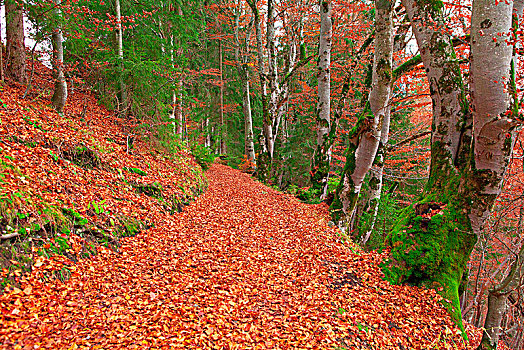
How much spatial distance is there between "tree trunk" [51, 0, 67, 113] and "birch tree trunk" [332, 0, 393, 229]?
699 cm

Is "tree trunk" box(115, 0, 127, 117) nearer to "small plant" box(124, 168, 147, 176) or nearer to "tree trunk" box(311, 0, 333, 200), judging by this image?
"small plant" box(124, 168, 147, 176)

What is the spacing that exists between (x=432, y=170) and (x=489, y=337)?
93.1 inches

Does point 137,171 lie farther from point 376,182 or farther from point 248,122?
point 248,122

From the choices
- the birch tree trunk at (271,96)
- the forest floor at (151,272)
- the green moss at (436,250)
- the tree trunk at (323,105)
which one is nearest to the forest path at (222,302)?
the forest floor at (151,272)

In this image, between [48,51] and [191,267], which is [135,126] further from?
[191,267]

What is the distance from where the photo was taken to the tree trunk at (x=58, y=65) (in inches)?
235

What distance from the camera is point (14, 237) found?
3129 millimetres

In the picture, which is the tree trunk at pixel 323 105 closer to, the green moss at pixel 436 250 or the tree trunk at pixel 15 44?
the green moss at pixel 436 250

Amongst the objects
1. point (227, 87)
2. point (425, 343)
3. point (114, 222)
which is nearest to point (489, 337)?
point (425, 343)

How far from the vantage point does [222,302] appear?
333 cm

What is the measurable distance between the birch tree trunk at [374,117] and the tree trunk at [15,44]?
8353 mm

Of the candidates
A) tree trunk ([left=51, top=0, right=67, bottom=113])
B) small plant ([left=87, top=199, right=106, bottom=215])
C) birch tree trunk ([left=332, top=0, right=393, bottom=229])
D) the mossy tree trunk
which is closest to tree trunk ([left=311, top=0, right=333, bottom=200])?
birch tree trunk ([left=332, top=0, right=393, bottom=229])

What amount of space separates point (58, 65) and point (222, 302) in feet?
21.9

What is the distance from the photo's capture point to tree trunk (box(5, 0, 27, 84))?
6348 mm
